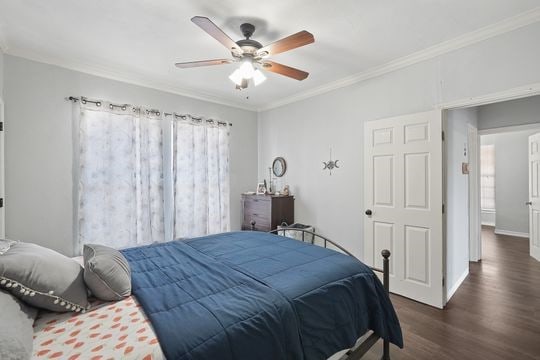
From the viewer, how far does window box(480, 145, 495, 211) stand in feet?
20.9

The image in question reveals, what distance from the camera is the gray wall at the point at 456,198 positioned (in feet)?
9.32

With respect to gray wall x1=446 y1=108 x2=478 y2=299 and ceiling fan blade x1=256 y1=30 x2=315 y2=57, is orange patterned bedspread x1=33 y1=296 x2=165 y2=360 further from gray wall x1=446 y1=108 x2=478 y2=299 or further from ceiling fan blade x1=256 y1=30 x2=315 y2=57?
gray wall x1=446 y1=108 x2=478 y2=299

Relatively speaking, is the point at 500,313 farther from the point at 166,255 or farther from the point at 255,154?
the point at 255,154

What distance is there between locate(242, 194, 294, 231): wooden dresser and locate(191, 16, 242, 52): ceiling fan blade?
93.0 inches

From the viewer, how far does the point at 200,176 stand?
155 inches

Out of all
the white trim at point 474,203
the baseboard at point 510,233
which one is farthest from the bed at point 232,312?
the baseboard at point 510,233

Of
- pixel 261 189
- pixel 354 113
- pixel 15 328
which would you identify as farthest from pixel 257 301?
pixel 261 189

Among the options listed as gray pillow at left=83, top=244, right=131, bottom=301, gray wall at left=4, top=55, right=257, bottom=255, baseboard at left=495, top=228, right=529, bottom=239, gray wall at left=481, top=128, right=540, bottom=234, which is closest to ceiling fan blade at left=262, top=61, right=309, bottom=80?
gray pillow at left=83, top=244, right=131, bottom=301

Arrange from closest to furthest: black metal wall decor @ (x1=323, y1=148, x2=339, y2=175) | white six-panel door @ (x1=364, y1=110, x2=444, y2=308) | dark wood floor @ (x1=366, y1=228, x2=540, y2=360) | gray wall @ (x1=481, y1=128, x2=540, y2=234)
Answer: dark wood floor @ (x1=366, y1=228, x2=540, y2=360), white six-panel door @ (x1=364, y1=110, x2=444, y2=308), black metal wall decor @ (x1=323, y1=148, x2=339, y2=175), gray wall @ (x1=481, y1=128, x2=540, y2=234)

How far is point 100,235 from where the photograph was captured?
121 inches

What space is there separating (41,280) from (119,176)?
2.30 m

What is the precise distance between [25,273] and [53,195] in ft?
7.32

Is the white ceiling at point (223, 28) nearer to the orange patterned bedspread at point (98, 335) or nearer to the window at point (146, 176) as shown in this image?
the window at point (146, 176)

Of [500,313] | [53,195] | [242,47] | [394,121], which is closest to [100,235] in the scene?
[53,195]
